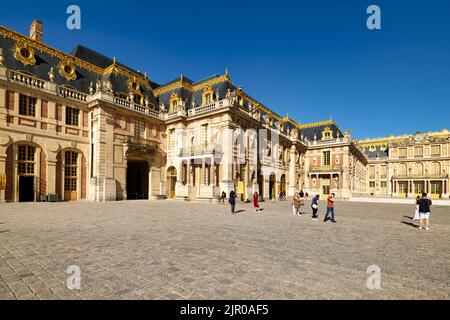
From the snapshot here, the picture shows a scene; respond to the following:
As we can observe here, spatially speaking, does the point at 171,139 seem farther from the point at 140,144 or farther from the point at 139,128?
the point at 140,144

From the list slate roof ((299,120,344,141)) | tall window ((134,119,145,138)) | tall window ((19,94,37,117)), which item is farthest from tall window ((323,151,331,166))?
tall window ((19,94,37,117))

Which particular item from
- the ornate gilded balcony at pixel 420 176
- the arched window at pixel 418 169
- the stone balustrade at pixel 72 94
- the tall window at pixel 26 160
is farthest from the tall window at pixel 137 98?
the arched window at pixel 418 169

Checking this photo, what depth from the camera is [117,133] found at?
24.0 meters

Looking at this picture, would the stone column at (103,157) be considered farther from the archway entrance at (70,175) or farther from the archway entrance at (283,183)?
the archway entrance at (283,183)

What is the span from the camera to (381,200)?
31.2 meters

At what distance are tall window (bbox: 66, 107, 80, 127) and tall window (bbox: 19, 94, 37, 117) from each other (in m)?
2.63

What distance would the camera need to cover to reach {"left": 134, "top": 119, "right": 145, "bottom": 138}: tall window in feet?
85.5

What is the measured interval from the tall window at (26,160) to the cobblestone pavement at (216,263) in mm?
14363

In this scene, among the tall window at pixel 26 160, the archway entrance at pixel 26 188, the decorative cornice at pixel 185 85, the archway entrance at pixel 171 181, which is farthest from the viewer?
the archway entrance at pixel 171 181

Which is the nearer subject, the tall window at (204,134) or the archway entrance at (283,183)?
the tall window at (204,134)

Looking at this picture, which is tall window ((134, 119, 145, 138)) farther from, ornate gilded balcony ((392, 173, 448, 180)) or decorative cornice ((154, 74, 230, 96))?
ornate gilded balcony ((392, 173, 448, 180))

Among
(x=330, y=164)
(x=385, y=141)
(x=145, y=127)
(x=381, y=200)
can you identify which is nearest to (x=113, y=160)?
(x=145, y=127)

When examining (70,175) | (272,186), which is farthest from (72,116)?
(272,186)

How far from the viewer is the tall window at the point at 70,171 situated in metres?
21.8
